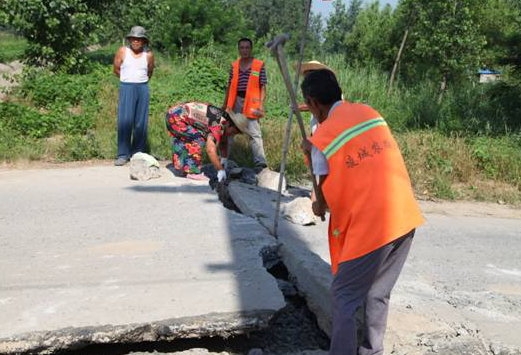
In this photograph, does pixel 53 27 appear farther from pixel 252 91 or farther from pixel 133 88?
pixel 252 91

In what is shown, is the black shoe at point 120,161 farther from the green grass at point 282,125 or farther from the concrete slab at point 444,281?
the concrete slab at point 444,281

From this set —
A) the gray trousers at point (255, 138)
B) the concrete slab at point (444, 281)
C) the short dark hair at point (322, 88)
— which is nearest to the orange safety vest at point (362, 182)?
the short dark hair at point (322, 88)

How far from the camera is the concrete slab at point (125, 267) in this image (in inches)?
108

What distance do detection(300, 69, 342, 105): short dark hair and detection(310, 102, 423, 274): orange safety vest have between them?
4.6 inches

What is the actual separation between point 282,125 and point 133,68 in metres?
2.67

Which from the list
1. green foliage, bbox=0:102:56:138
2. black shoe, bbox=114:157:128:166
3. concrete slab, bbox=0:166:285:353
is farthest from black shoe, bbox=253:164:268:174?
green foliage, bbox=0:102:56:138

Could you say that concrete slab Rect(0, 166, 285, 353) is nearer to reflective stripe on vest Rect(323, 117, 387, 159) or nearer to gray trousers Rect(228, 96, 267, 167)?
gray trousers Rect(228, 96, 267, 167)

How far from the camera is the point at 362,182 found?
2260mm

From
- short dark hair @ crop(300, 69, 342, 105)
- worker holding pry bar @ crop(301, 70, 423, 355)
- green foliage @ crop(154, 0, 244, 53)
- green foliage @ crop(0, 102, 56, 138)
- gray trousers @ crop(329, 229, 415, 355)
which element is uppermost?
green foliage @ crop(154, 0, 244, 53)

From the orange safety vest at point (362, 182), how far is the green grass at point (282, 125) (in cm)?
412

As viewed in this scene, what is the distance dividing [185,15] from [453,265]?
12.6 metres

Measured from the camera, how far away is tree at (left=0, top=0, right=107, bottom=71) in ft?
32.9

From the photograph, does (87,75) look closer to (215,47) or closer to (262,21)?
(215,47)

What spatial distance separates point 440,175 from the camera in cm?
652
